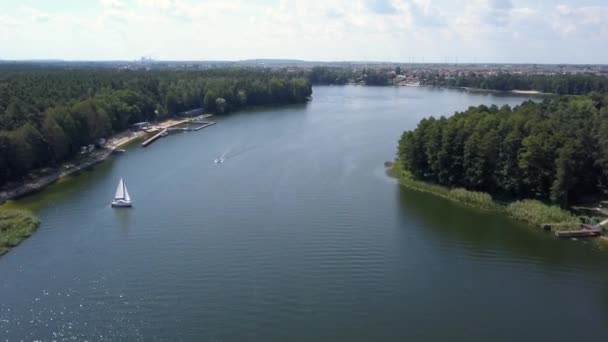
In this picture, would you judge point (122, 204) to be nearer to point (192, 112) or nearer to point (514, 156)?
point (514, 156)

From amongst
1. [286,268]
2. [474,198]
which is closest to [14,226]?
[286,268]

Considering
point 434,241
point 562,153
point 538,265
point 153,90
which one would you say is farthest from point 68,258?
point 153,90

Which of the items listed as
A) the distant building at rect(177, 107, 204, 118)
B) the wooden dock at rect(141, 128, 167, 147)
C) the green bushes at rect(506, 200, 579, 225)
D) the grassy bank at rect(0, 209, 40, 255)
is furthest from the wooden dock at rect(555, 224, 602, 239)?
the distant building at rect(177, 107, 204, 118)

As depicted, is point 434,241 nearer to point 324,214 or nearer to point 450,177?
point 324,214

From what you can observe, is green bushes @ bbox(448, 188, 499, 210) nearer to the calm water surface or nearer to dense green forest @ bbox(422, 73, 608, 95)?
the calm water surface

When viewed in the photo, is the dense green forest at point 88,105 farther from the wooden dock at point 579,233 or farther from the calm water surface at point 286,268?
the wooden dock at point 579,233

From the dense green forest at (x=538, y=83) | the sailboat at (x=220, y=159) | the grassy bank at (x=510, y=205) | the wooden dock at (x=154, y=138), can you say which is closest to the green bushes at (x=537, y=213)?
the grassy bank at (x=510, y=205)

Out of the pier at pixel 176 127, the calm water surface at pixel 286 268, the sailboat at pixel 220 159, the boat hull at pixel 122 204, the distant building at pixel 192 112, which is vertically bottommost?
the calm water surface at pixel 286 268
